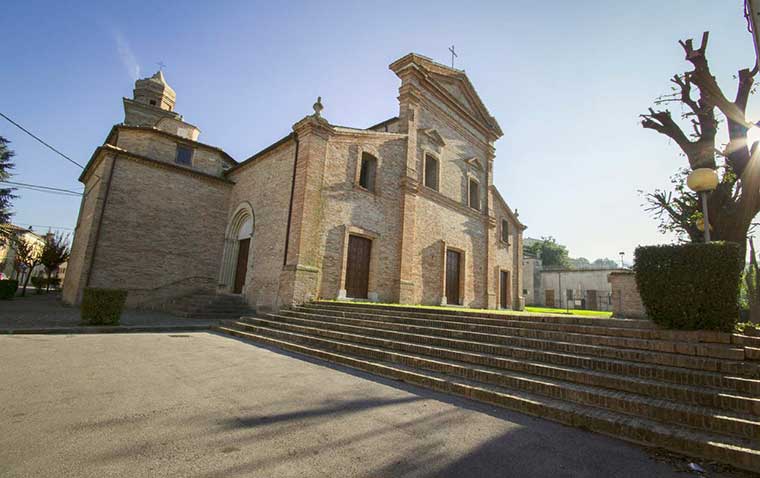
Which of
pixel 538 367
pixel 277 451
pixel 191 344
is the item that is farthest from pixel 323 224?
pixel 277 451

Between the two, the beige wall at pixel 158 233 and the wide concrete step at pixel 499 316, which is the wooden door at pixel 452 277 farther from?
the beige wall at pixel 158 233

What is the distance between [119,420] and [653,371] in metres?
6.23

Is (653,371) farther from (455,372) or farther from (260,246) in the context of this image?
(260,246)

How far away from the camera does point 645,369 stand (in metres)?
4.43

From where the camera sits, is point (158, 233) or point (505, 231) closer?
point (158, 233)

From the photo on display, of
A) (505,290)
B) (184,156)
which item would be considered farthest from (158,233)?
(505,290)

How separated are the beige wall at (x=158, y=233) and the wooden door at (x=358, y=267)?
7.62 meters

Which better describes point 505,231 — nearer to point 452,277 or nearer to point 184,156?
point 452,277

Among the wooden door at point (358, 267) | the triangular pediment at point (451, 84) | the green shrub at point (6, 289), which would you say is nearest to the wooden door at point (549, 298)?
the triangular pediment at point (451, 84)

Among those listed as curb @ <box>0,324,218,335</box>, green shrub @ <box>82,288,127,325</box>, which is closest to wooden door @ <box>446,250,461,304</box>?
curb @ <box>0,324,218,335</box>

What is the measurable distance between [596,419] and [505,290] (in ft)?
61.3

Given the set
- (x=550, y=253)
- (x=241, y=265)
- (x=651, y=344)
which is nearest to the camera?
(x=651, y=344)

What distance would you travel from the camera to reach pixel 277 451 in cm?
285

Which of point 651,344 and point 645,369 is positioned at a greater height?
point 651,344
